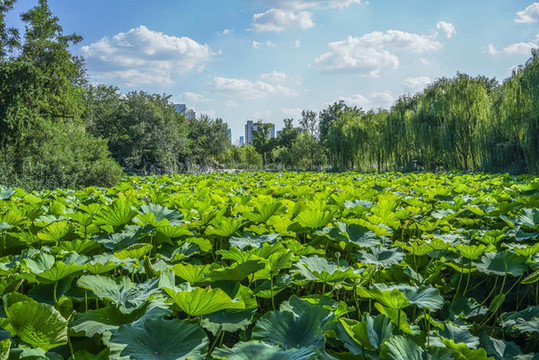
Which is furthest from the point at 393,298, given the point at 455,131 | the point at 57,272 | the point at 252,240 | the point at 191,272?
the point at 455,131

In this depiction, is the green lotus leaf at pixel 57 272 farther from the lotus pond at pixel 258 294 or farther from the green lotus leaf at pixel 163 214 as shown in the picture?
the green lotus leaf at pixel 163 214

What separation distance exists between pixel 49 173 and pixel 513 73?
66.6ft

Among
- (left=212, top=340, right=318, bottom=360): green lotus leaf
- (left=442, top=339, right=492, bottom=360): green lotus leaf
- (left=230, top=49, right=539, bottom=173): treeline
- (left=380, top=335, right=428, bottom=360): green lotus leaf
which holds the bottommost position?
(left=442, top=339, right=492, bottom=360): green lotus leaf

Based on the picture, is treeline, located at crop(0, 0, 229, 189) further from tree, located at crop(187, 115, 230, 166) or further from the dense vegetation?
tree, located at crop(187, 115, 230, 166)

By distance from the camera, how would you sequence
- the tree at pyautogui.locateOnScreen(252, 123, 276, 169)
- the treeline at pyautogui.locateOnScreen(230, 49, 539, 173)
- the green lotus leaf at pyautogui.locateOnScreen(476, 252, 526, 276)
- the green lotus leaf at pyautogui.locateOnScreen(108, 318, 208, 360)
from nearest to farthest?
the green lotus leaf at pyautogui.locateOnScreen(108, 318, 208, 360) < the green lotus leaf at pyautogui.locateOnScreen(476, 252, 526, 276) < the treeline at pyautogui.locateOnScreen(230, 49, 539, 173) < the tree at pyautogui.locateOnScreen(252, 123, 276, 169)

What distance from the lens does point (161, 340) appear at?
0.83 metres

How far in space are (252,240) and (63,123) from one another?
76.2ft

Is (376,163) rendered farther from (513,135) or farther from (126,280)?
(126,280)

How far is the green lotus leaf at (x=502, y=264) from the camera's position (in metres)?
1.38

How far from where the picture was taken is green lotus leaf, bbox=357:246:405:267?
1.50m

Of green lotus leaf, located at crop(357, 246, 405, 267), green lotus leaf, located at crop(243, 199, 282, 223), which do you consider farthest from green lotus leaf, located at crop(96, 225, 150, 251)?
green lotus leaf, located at crop(357, 246, 405, 267)

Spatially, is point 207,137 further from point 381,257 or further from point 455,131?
point 381,257

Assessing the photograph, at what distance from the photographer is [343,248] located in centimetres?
174

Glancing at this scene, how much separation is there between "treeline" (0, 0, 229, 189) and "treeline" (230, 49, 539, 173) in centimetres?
1535
